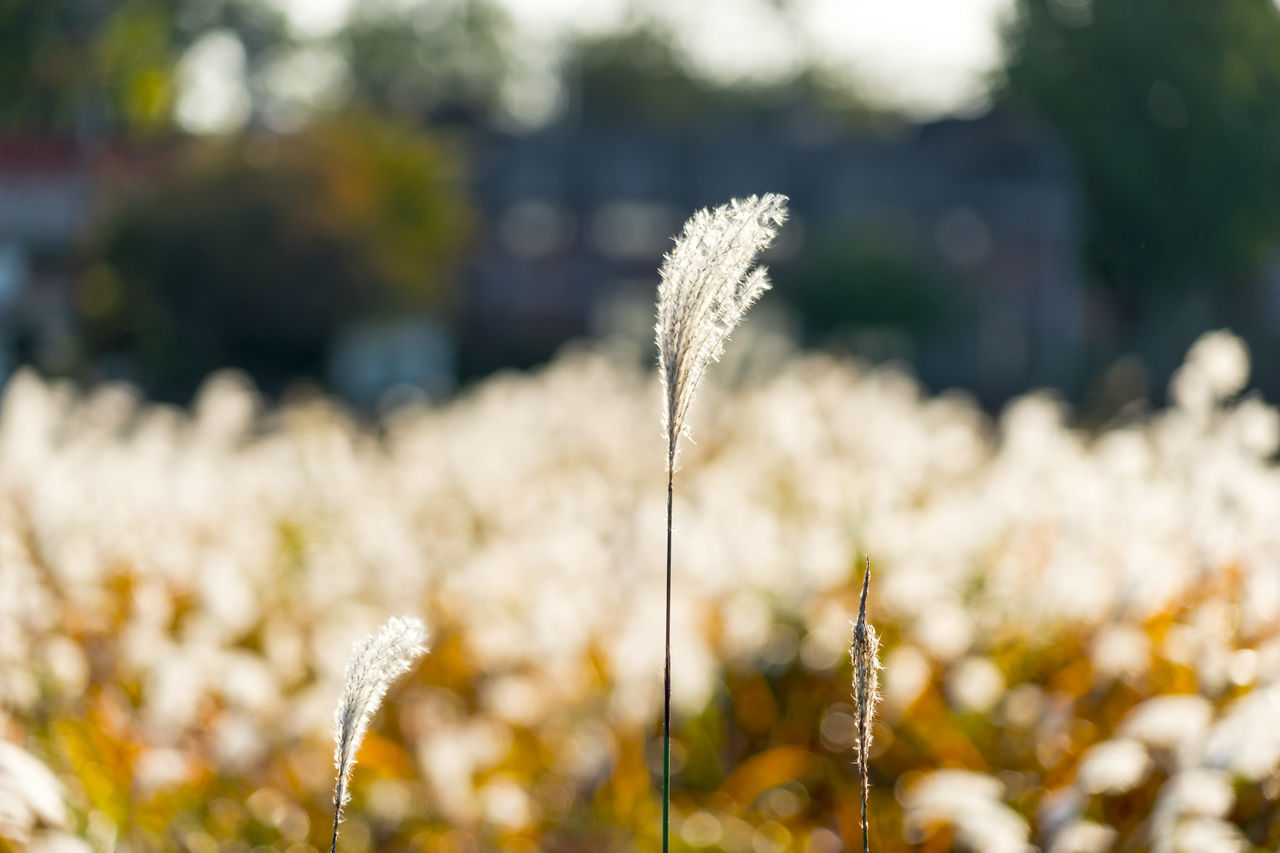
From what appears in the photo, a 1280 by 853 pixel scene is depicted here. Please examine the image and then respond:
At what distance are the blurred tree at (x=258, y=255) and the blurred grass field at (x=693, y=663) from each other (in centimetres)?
1724

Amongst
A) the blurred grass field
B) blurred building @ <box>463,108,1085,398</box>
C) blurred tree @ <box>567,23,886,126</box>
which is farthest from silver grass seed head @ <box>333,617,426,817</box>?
blurred tree @ <box>567,23,886,126</box>

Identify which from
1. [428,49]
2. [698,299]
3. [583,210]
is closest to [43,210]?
[583,210]

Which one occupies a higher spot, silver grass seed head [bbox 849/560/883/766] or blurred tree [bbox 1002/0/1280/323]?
blurred tree [bbox 1002/0/1280/323]

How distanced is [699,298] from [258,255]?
23573 millimetres

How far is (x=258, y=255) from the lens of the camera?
78.2 ft

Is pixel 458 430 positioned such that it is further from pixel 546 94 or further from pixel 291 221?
pixel 546 94

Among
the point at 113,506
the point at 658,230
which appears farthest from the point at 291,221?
the point at 113,506

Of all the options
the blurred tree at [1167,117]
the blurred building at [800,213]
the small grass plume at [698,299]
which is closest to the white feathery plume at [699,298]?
the small grass plume at [698,299]

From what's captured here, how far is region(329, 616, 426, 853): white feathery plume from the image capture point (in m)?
1.44

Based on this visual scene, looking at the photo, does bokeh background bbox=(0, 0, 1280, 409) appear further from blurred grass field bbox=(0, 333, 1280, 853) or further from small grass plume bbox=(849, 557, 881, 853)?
small grass plume bbox=(849, 557, 881, 853)

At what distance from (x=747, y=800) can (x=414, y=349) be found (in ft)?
89.8

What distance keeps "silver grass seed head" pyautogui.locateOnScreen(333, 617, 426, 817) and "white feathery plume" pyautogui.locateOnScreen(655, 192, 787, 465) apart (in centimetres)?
35

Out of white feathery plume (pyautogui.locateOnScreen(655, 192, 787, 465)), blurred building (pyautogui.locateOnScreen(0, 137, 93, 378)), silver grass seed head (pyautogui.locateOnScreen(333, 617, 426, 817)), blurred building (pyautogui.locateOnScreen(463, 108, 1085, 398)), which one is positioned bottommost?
silver grass seed head (pyautogui.locateOnScreen(333, 617, 426, 817))

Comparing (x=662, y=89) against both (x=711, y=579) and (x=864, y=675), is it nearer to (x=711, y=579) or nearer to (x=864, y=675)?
(x=711, y=579)
